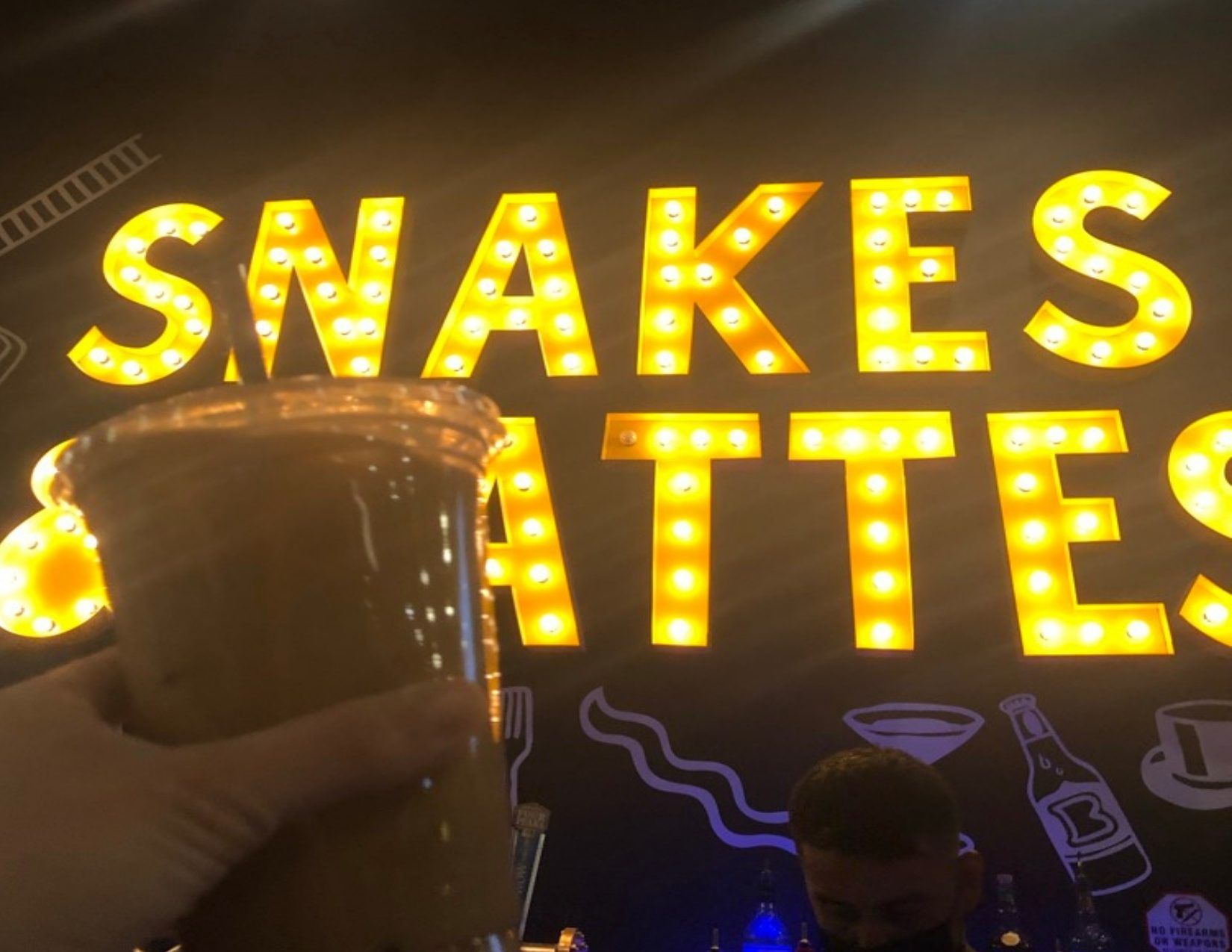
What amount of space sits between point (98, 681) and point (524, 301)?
11.5ft

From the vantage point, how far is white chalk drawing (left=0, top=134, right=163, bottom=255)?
5211 mm

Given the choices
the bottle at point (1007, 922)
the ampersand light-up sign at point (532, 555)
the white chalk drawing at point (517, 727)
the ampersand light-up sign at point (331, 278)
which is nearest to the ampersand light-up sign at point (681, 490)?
the ampersand light-up sign at point (532, 555)

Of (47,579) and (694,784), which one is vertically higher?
(47,579)

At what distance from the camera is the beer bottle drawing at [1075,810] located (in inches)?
143

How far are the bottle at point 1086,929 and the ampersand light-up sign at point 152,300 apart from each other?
385 cm

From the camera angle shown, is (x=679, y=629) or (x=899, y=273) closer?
(x=679, y=629)

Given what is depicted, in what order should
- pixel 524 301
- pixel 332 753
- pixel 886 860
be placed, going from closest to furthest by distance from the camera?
pixel 332 753, pixel 886 860, pixel 524 301

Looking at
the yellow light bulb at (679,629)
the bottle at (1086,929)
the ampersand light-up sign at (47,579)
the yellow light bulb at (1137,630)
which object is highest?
the ampersand light-up sign at (47,579)

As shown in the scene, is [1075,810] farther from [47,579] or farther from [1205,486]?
[47,579]

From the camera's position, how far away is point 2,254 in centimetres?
516

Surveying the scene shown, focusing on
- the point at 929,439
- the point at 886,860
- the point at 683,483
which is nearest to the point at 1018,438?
the point at 929,439

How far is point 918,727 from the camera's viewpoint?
390 centimetres

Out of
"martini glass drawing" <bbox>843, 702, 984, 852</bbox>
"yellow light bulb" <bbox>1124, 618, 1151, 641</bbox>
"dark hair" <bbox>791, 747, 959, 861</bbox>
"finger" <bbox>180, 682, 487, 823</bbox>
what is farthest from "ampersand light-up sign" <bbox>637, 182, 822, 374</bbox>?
"finger" <bbox>180, 682, 487, 823</bbox>

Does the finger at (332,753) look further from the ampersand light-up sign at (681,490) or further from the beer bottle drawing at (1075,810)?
the beer bottle drawing at (1075,810)
